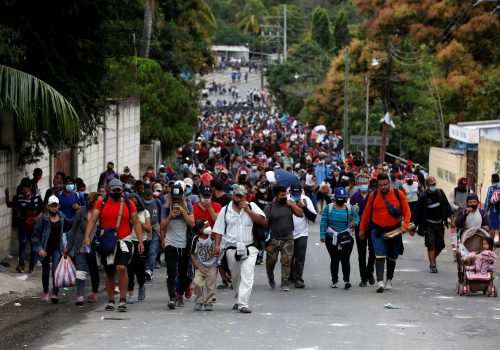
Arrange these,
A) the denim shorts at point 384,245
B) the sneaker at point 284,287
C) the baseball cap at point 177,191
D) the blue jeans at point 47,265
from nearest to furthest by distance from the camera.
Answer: the baseball cap at point 177,191 → the blue jeans at point 47,265 → the denim shorts at point 384,245 → the sneaker at point 284,287

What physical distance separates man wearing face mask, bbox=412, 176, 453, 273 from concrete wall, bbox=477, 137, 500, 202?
37.0 ft

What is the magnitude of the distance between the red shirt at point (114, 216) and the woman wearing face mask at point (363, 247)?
172 inches

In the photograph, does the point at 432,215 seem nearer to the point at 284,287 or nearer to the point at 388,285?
the point at 388,285

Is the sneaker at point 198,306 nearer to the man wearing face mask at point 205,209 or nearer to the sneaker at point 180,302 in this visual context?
the sneaker at point 180,302

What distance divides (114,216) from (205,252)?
1292 mm

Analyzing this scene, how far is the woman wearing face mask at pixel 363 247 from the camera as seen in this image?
57.8 ft

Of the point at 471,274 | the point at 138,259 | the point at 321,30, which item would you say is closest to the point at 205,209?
the point at 138,259

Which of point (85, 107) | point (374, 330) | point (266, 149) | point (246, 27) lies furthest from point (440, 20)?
point (246, 27)

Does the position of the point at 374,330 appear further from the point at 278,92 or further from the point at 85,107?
the point at 278,92

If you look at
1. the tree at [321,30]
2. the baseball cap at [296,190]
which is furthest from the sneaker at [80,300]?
the tree at [321,30]

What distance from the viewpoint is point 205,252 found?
14.8 m

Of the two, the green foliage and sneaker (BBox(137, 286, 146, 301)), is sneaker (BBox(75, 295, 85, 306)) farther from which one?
the green foliage

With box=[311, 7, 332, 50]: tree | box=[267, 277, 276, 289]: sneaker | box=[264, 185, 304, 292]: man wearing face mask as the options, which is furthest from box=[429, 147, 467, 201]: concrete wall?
box=[311, 7, 332, 50]: tree

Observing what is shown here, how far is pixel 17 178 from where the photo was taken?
22547 mm
